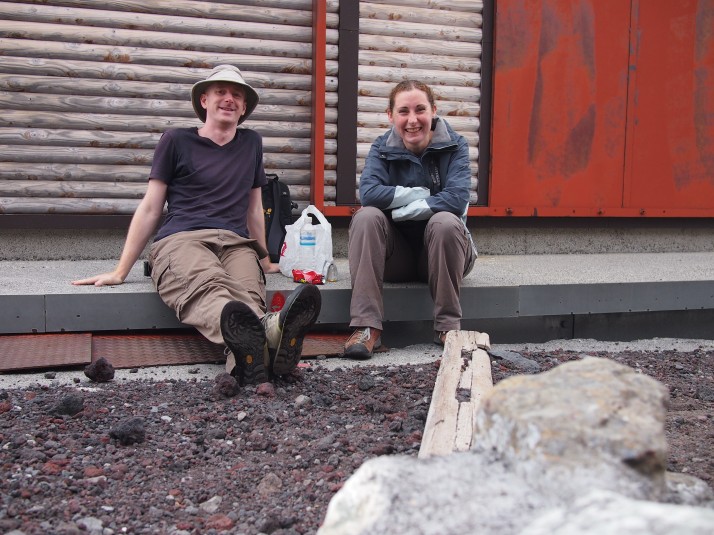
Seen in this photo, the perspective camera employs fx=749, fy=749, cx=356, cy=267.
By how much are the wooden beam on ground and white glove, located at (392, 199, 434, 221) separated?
29.1 inches

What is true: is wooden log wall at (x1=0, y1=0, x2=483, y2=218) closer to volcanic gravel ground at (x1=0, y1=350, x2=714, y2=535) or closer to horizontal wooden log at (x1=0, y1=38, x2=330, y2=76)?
horizontal wooden log at (x1=0, y1=38, x2=330, y2=76)

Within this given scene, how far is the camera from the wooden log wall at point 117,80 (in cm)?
566

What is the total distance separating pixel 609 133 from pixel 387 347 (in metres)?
3.74

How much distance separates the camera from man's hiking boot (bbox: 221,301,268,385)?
128 inches

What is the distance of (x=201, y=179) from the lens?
14.2ft

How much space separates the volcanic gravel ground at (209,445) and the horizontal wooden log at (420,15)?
3711 mm

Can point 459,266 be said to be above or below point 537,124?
below

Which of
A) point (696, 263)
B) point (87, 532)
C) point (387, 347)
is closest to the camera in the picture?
point (87, 532)

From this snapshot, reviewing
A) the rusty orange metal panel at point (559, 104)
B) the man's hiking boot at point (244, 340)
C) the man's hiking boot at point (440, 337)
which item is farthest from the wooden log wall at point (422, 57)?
the man's hiking boot at point (244, 340)

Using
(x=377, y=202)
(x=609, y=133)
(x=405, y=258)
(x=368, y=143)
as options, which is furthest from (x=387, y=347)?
(x=609, y=133)

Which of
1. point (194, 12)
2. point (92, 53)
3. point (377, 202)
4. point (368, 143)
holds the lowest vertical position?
point (377, 202)

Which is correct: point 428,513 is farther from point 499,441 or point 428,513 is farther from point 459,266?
point 459,266

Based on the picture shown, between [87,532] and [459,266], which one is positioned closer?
[87,532]

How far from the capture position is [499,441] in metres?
1.58
